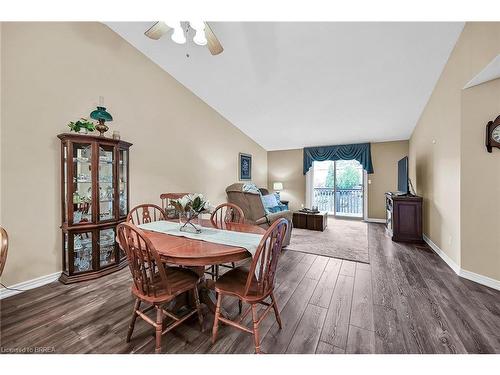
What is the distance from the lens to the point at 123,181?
111 inches

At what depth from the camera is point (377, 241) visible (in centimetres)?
392

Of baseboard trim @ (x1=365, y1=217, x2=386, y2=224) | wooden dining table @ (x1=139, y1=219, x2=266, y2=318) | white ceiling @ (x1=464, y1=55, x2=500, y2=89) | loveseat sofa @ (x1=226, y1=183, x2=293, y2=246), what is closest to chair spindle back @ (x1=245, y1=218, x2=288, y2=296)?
wooden dining table @ (x1=139, y1=219, x2=266, y2=318)

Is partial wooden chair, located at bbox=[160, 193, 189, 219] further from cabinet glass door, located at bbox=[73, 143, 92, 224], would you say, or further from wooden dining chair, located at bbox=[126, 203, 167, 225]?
cabinet glass door, located at bbox=[73, 143, 92, 224]

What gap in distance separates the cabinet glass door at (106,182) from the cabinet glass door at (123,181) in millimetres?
113

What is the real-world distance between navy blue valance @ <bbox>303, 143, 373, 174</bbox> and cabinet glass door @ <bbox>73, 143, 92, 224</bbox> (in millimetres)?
5710

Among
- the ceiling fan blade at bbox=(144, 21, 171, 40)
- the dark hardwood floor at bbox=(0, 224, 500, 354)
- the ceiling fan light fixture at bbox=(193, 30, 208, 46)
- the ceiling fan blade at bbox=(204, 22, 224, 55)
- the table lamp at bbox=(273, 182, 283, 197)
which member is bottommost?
the dark hardwood floor at bbox=(0, 224, 500, 354)

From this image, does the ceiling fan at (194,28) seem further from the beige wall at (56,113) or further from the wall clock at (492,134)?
the wall clock at (492,134)

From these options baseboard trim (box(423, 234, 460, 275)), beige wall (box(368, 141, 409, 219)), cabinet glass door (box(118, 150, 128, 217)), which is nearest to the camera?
baseboard trim (box(423, 234, 460, 275))

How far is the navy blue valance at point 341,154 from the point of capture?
228 inches

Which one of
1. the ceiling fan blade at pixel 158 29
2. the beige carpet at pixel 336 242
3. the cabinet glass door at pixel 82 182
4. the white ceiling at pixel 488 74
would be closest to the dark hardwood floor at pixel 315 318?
the beige carpet at pixel 336 242

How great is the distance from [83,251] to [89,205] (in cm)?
56

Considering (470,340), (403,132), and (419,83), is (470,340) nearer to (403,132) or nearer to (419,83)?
(419,83)

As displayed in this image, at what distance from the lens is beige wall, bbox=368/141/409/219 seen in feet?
18.5
